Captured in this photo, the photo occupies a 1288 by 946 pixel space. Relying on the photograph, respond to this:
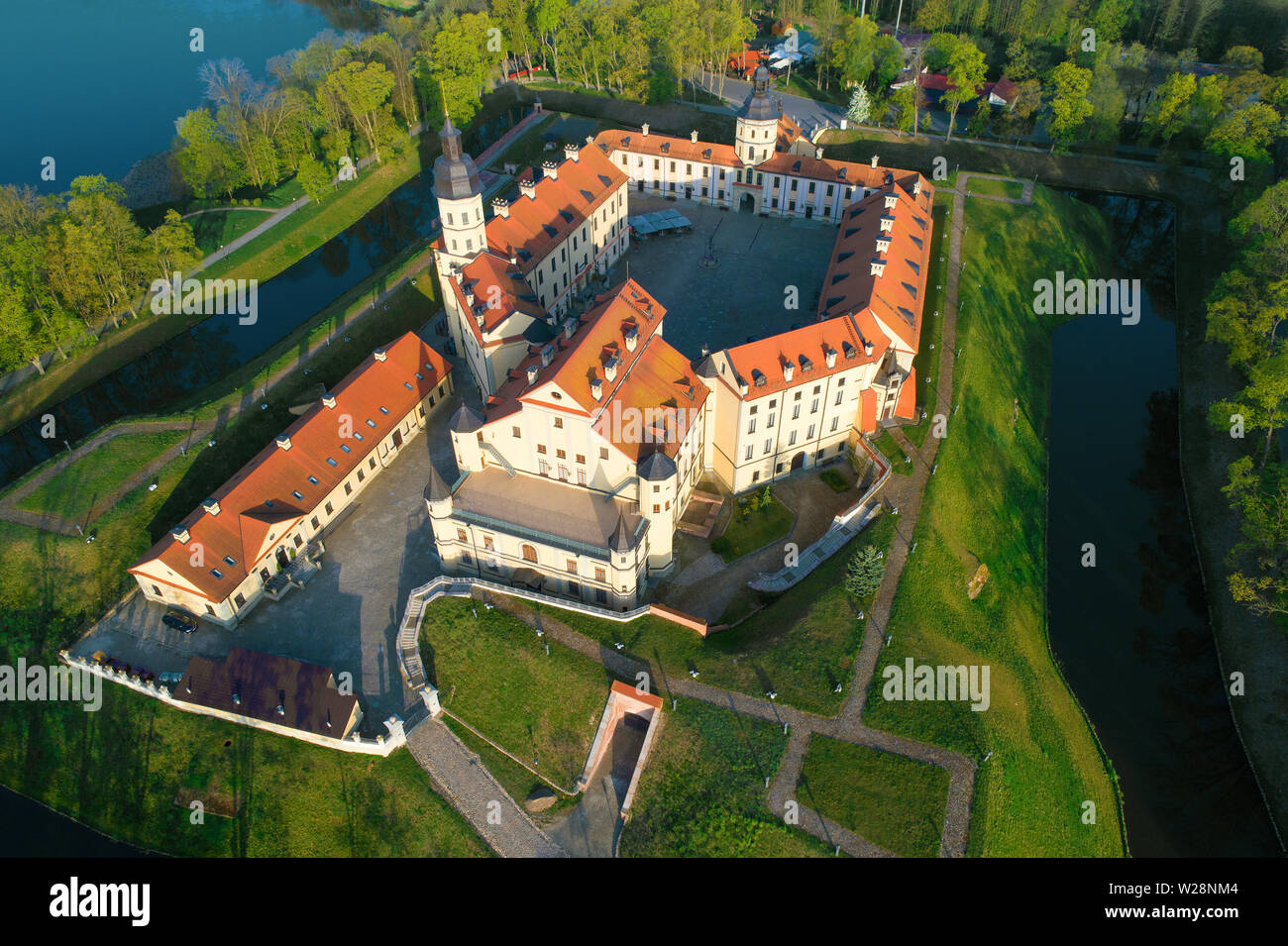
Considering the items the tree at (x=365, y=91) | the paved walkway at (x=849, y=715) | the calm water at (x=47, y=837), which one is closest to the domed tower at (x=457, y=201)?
the paved walkway at (x=849, y=715)

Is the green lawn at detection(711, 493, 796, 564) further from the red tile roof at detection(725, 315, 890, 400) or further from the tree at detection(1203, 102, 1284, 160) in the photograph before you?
the tree at detection(1203, 102, 1284, 160)

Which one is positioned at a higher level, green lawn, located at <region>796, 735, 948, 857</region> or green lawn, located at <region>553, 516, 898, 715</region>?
green lawn, located at <region>553, 516, 898, 715</region>

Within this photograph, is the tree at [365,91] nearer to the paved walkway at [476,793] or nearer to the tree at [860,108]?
the tree at [860,108]

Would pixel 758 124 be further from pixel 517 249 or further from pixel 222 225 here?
pixel 222 225

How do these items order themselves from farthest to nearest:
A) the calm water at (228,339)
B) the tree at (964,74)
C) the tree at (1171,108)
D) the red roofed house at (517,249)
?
the tree at (964,74)
the tree at (1171,108)
the calm water at (228,339)
the red roofed house at (517,249)

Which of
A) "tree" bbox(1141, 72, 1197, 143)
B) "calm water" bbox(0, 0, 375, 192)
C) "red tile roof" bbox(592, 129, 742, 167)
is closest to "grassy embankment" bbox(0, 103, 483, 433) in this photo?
"calm water" bbox(0, 0, 375, 192)

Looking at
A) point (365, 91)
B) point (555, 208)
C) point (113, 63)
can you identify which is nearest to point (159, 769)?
point (555, 208)
